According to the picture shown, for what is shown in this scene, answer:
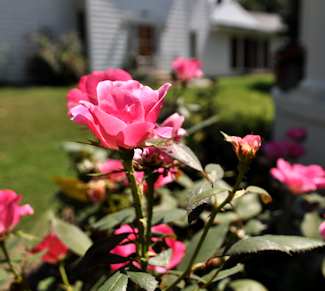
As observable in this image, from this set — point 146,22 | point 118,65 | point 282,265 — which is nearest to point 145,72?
point 118,65

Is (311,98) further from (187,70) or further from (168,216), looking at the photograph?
(168,216)

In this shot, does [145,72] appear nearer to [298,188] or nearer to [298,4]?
[298,4]

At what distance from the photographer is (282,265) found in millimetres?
1800

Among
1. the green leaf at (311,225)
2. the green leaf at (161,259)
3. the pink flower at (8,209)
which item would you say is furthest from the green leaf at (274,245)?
the green leaf at (311,225)

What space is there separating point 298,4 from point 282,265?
11.2 ft

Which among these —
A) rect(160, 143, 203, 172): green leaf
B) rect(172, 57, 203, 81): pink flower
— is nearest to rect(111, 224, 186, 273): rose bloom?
rect(160, 143, 203, 172): green leaf

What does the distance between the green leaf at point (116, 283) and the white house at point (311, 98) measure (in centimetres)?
262

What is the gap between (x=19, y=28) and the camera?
14.3m

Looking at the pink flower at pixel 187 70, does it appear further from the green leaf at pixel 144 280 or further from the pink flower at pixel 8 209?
the green leaf at pixel 144 280

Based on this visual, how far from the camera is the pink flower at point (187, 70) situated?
2.30m

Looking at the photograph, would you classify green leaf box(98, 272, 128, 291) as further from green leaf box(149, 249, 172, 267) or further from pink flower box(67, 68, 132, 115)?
pink flower box(67, 68, 132, 115)

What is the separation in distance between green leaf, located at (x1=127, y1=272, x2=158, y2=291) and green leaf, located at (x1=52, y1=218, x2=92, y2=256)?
404mm

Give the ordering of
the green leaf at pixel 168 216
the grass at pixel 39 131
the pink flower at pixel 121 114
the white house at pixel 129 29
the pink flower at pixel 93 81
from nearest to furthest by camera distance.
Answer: the pink flower at pixel 121 114 < the pink flower at pixel 93 81 < the green leaf at pixel 168 216 < the grass at pixel 39 131 < the white house at pixel 129 29

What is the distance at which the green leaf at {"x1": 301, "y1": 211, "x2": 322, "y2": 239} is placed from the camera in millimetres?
1443
